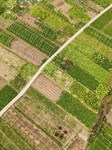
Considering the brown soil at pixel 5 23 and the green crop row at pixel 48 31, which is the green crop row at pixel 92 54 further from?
the brown soil at pixel 5 23

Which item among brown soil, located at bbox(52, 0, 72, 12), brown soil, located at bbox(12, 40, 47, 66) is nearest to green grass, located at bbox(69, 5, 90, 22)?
brown soil, located at bbox(52, 0, 72, 12)

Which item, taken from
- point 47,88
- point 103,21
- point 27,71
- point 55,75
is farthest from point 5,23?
point 103,21

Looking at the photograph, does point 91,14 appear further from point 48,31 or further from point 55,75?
point 55,75

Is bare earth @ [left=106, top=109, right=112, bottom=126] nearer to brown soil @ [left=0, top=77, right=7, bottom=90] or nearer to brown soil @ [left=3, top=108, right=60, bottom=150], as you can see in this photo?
brown soil @ [left=3, top=108, right=60, bottom=150]

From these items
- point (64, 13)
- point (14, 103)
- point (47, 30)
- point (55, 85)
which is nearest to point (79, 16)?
point (64, 13)

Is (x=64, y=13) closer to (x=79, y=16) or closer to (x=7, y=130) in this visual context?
(x=79, y=16)

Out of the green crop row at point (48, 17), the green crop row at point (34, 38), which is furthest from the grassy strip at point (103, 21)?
the green crop row at point (34, 38)

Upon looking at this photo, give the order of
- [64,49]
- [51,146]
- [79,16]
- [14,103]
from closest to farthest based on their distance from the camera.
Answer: [51,146] → [14,103] → [64,49] → [79,16]
